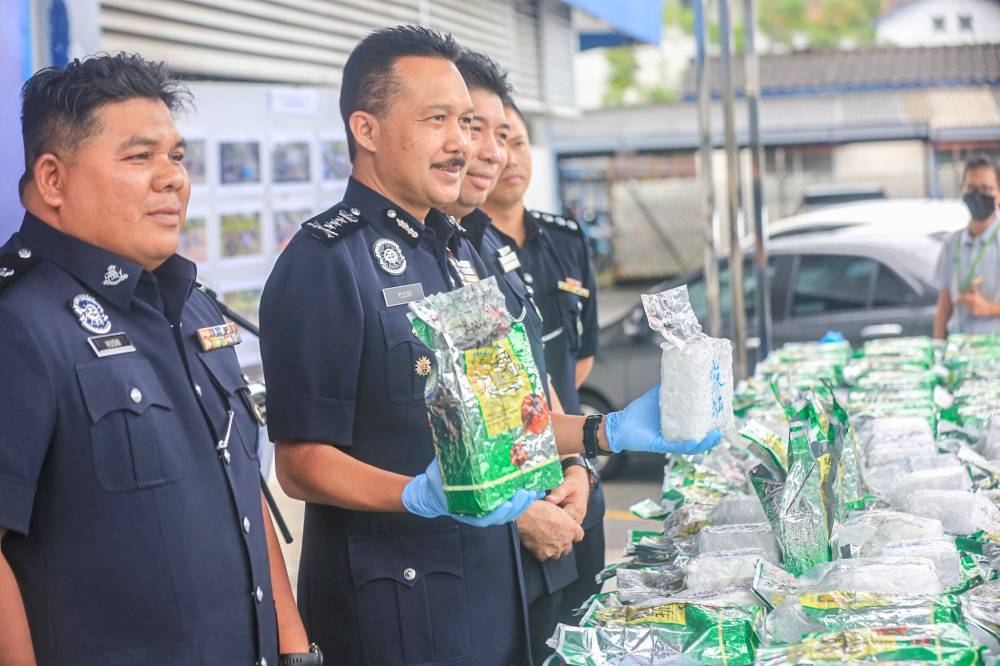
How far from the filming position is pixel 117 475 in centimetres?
178

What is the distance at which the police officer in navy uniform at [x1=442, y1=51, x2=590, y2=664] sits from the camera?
249 cm

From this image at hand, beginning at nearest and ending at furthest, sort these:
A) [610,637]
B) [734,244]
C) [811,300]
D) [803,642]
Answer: [803,642] → [610,637] → [734,244] → [811,300]

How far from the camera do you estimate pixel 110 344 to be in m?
1.82

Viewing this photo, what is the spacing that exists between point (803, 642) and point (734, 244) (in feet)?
13.4

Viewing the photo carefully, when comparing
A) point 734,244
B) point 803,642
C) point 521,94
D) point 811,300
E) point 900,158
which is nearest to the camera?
point 803,642

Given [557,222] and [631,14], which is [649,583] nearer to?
[557,222]

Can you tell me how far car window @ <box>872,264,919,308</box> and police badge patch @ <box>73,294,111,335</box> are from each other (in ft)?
18.7

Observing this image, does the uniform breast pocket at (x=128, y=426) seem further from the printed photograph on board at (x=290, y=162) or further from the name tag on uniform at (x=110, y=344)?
the printed photograph on board at (x=290, y=162)

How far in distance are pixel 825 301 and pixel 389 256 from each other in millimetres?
5188

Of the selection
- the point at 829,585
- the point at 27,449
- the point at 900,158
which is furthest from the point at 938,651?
the point at 900,158

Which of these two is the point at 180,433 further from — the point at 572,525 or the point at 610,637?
the point at 572,525

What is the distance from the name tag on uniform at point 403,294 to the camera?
223cm

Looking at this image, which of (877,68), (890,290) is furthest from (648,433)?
(877,68)

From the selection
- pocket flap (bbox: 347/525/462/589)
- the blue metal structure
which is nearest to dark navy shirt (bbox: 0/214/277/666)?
pocket flap (bbox: 347/525/462/589)
